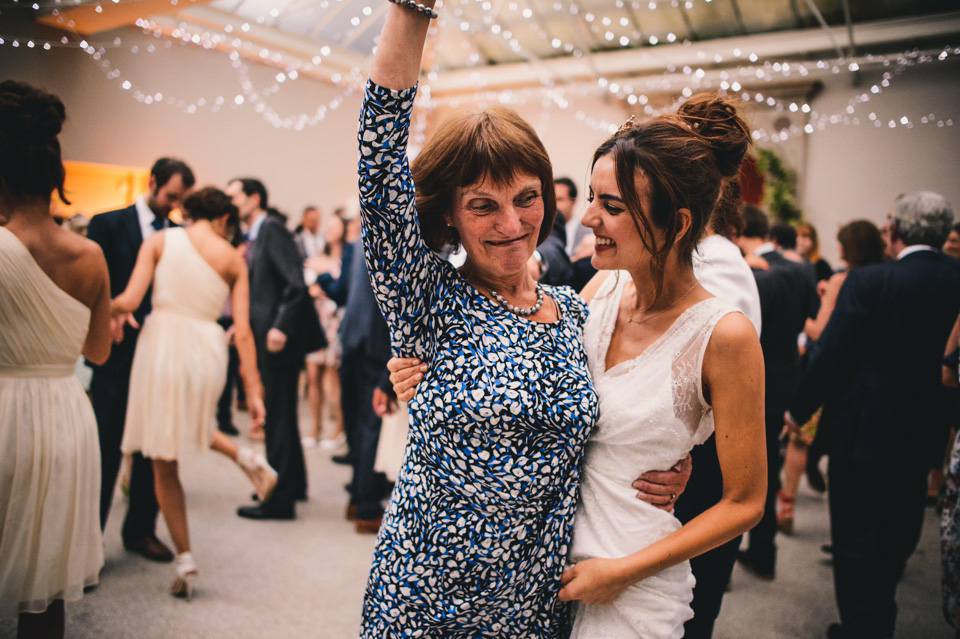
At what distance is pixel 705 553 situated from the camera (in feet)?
5.96

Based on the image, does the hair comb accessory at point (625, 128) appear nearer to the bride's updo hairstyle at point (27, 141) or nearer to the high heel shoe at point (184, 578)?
the bride's updo hairstyle at point (27, 141)

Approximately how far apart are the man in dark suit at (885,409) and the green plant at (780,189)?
20.7 feet

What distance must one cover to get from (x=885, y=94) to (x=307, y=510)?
26.1 ft

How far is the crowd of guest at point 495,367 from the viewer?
1.21 m

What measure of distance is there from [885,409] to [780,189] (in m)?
6.84

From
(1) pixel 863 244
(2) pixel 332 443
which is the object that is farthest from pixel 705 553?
(2) pixel 332 443

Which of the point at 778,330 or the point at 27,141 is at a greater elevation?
the point at 27,141

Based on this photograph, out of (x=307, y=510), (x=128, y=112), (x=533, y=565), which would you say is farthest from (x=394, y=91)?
(x=128, y=112)

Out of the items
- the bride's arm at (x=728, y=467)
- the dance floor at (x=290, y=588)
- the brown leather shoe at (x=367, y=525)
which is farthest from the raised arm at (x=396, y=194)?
the brown leather shoe at (x=367, y=525)

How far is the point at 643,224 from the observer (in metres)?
1.29

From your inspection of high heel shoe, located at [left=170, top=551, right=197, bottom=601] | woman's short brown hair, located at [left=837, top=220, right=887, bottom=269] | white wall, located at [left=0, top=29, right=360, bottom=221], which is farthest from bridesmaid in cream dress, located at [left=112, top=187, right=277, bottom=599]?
woman's short brown hair, located at [left=837, top=220, right=887, bottom=269]

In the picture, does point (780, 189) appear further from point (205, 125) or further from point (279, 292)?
point (205, 125)

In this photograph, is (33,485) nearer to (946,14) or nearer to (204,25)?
(204,25)

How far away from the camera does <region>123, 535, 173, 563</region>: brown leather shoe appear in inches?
128
